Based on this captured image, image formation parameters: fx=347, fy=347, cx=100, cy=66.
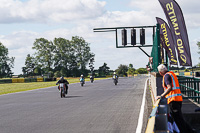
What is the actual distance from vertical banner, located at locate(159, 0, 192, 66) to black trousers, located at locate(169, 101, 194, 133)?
6.56m

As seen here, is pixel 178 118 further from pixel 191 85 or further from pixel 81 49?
pixel 81 49

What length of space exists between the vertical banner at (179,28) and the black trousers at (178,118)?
6.56 m

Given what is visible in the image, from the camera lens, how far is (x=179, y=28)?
13570 millimetres

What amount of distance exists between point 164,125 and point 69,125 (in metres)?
4.30

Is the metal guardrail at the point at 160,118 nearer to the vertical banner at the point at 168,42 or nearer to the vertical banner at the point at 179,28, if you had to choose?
the vertical banner at the point at 179,28

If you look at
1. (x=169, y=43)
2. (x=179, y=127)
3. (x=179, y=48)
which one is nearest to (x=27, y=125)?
(x=179, y=127)

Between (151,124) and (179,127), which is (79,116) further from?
(151,124)

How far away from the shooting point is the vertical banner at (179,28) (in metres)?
13.5

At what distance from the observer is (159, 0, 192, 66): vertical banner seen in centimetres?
1347

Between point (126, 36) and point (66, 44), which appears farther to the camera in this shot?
point (66, 44)

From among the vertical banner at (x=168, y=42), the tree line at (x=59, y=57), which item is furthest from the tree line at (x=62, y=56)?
the vertical banner at (x=168, y=42)

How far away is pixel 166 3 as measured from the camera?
14.0 metres

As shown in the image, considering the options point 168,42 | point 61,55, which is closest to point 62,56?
Result: point 61,55

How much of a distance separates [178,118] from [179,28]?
23.7 feet
